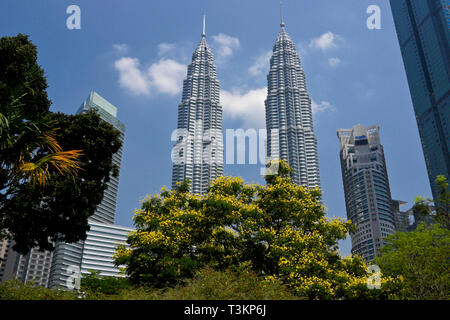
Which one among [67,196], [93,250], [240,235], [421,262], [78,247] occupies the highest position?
[78,247]

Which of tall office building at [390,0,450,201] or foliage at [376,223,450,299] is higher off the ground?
tall office building at [390,0,450,201]

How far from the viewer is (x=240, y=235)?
1991 centimetres

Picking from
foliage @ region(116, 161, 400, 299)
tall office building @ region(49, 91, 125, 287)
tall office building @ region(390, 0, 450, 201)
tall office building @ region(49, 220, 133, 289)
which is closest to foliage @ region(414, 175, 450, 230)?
foliage @ region(116, 161, 400, 299)

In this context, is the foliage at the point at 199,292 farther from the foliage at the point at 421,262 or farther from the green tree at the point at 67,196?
the foliage at the point at 421,262

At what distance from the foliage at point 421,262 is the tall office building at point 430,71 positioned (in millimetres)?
147066

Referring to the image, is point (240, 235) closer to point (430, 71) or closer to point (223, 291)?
point (223, 291)

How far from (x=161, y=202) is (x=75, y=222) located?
18.7 ft

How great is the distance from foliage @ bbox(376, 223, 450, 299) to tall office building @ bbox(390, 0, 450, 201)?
482 ft

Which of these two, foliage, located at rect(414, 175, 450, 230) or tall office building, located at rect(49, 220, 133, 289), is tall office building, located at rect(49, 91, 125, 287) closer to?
tall office building, located at rect(49, 220, 133, 289)

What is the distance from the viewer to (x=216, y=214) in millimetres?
20000

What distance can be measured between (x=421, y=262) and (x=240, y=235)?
36.7 ft

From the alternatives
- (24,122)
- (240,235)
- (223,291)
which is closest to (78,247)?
(240,235)

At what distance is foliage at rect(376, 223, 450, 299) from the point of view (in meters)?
18.9
